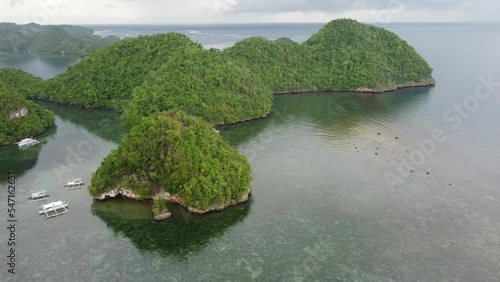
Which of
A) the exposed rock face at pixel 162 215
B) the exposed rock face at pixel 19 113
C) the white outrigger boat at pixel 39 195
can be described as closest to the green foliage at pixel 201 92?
the exposed rock face at pixel 19 113

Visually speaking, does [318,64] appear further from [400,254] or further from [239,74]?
[400,254]

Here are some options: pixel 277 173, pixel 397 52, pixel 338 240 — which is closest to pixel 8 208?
pixel 277 173

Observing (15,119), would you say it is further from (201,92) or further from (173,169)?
(173,169)

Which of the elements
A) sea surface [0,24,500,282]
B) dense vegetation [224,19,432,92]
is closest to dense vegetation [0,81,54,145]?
sea surface [0,24,500,282]

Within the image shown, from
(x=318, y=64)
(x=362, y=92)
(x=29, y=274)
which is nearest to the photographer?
(x=29, y=274)

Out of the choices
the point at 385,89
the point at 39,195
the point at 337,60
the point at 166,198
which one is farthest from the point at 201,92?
the point at 385,89

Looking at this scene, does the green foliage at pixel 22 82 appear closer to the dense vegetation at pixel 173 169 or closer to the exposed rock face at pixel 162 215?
the dense vegetation at pixel 173 169

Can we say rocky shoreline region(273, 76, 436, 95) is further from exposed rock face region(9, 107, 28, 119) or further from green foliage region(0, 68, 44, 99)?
green foliage region(0, 68, 44, 99)
